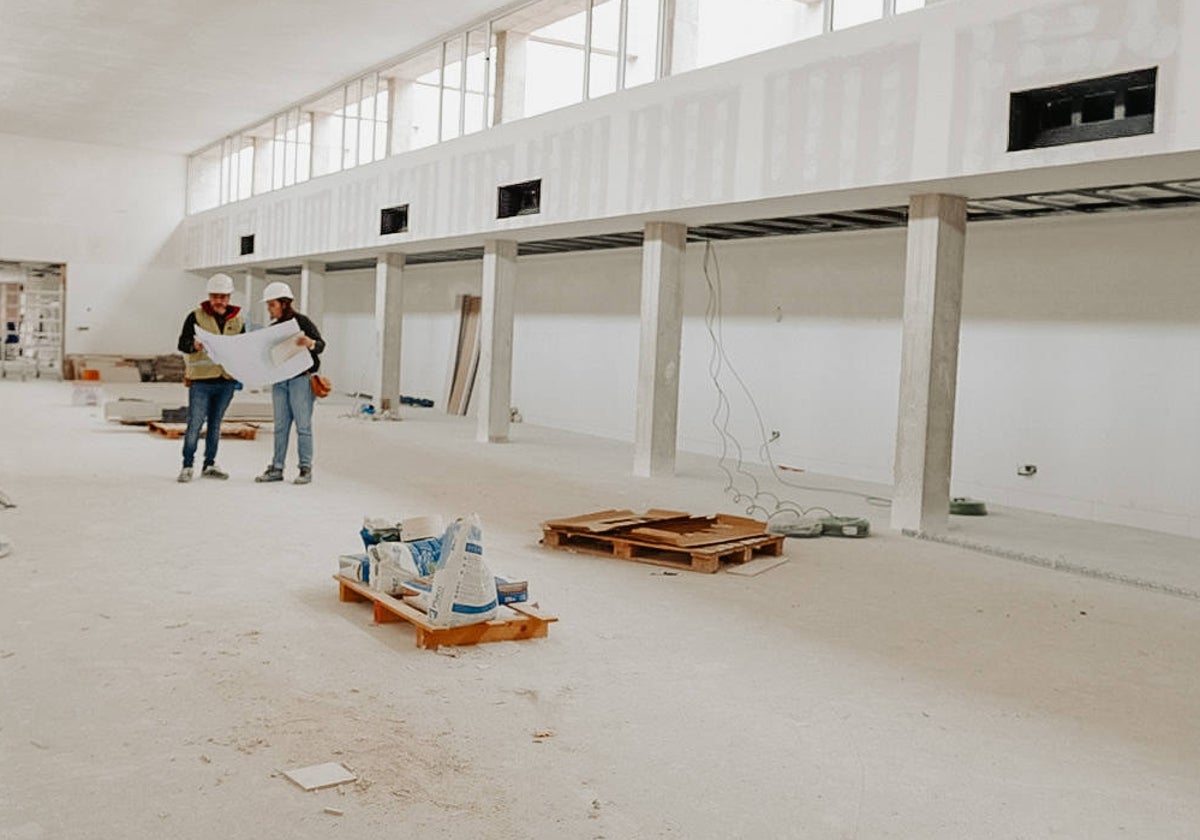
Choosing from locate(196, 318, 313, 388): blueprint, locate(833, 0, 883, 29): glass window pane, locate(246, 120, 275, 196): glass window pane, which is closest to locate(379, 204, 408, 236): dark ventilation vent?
locate(246, 120, 275, 196): glass window pane

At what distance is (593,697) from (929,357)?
6.32m

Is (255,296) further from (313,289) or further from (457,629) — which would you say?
(457,629)

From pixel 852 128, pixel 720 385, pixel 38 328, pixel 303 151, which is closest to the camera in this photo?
pixel 852 128

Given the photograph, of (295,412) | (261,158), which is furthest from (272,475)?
(261,158)

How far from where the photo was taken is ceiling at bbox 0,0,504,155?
1697cm

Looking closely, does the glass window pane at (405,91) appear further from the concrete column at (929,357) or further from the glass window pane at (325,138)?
the concrete column at (929,357)

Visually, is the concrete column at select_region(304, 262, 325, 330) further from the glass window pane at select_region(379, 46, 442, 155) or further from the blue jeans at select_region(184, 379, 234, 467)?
the blue jeans at select_region(184, 379, 234, 467)

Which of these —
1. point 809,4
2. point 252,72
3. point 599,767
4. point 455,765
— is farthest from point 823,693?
point 252,72

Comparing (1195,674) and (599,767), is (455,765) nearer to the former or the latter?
(599,767)

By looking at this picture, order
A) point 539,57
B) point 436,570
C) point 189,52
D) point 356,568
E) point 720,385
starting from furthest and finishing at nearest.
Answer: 1. point 189,52
2. point 539,57
3. point 720,385
4. point 356,568
5. point 436,570

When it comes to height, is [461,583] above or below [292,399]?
below

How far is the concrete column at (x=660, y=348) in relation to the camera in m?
14.1

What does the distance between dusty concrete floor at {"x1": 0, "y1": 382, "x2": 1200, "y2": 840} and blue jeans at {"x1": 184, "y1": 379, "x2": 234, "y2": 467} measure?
79.2 inches

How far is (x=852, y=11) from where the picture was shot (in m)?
11.2
